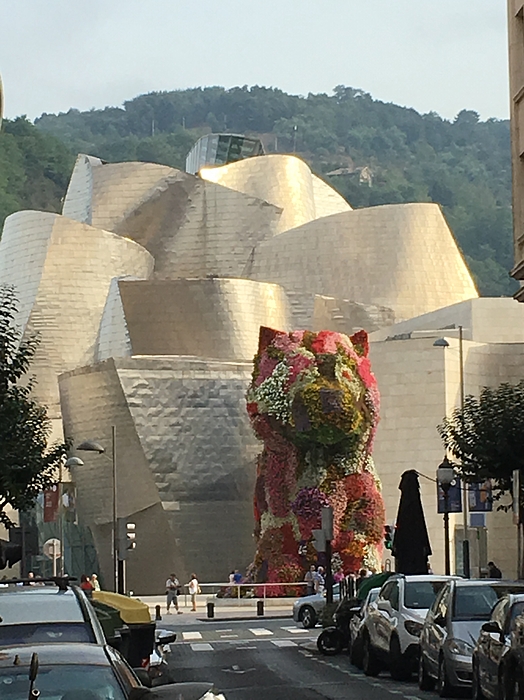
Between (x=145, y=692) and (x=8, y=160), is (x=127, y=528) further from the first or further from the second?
(x=8, y=160)

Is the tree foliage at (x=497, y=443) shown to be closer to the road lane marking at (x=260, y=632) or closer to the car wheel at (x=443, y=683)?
the road lane marking at (x=260, y=632)

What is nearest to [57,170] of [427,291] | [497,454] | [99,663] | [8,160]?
[8,160]

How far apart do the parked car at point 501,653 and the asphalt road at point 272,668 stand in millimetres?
1957

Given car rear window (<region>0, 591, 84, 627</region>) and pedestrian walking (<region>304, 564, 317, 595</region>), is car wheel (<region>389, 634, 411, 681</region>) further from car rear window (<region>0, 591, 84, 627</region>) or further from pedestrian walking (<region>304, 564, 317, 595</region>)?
pedestrian walking (<region>304, 564, 317, 595</region>)

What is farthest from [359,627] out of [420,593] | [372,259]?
[372,259]

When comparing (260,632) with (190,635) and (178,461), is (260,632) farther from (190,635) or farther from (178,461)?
(178,461)

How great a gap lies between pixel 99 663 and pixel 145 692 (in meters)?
0.28

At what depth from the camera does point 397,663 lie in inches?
838

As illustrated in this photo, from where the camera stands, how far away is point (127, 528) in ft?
136

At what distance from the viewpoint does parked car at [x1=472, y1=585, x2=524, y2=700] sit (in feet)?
46.4

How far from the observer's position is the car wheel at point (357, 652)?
78.1 feet

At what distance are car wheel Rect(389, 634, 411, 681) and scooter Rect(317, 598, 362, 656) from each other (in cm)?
A: 627

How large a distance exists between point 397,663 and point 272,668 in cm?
360

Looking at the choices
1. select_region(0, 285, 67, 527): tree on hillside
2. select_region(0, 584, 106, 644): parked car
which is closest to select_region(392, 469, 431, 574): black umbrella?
select_region(0, 285, 67, 527): tree on hillside
